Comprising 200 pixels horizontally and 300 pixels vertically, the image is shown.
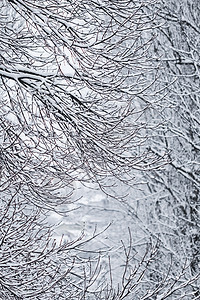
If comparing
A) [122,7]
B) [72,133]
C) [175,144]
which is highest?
[175,144]

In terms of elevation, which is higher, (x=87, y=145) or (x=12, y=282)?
(x=87, y=145)

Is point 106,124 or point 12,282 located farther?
point 106,124

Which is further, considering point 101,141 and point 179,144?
point 179,144

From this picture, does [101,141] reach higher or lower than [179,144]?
lower

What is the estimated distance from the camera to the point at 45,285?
3490 mm

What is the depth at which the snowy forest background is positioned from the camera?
3.87 metres

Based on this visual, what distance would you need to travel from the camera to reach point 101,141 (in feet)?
14.1

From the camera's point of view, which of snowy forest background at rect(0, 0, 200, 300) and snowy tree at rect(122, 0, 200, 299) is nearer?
snowy forest background at rect(0, 0, 200, 300)

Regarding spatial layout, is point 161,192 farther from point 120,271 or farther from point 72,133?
point 72,133

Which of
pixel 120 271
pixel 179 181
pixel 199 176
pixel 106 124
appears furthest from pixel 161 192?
pixel 106 124

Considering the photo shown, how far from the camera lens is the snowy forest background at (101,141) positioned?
387 centimetres

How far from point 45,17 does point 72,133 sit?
939 mm

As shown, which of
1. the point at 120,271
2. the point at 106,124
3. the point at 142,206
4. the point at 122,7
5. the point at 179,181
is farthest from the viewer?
the point at 120,271

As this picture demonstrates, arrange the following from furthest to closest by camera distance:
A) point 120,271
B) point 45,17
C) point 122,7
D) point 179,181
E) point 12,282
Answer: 1. point 120,271
2. point 179,181
3. point 122,7
4. point 45,17
5. point 12,282
